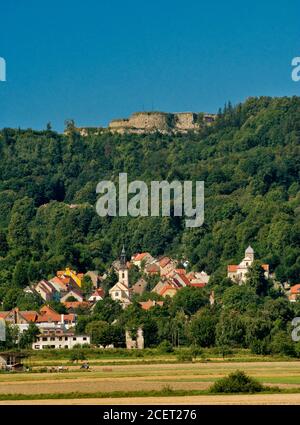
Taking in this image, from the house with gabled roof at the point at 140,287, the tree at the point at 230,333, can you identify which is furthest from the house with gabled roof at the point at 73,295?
the tree at the point at 230,333

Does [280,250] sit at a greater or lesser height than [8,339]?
greater

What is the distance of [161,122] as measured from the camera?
600ft

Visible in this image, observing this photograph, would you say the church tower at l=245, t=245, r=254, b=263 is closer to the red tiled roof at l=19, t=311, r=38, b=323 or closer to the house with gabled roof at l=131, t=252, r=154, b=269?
the house with gabled roof at l=131, t=252, r=154, b=269

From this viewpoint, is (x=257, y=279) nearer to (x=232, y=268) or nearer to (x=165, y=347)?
(x=232, y=268)

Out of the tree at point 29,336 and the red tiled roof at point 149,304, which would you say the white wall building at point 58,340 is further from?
the red tiled roof at point 149,304

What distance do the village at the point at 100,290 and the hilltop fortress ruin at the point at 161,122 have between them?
57215 millimetres

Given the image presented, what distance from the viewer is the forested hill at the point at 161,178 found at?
112625mm

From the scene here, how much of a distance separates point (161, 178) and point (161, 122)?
45595 millimetres

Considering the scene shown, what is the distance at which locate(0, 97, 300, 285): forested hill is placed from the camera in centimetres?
11262

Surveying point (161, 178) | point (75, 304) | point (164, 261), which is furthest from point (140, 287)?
point (161, 178)

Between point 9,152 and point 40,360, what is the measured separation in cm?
9620
